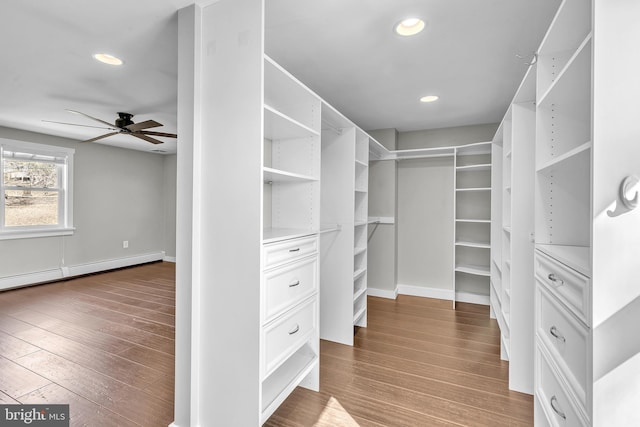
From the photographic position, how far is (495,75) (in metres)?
2.65

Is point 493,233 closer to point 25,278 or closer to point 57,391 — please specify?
point 57,391

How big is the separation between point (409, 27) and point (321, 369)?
8.73 feet

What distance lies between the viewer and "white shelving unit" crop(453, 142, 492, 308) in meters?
4.12

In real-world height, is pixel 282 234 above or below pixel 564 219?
below

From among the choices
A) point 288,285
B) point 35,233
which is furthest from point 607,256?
point 35,233

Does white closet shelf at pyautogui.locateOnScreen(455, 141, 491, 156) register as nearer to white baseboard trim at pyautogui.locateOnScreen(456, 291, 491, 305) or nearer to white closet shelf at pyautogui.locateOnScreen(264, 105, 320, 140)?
white baseboard trim at pyautogui.locateOnScreen(456, 291, 491, 305)

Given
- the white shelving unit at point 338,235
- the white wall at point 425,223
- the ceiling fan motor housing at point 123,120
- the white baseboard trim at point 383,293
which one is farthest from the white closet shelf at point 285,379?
the ceiling fan motor housing at point 123,120

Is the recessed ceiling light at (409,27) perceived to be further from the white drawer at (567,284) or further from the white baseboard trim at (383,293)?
the white baseboard trim at (383,293)

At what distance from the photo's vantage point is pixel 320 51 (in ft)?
7.40

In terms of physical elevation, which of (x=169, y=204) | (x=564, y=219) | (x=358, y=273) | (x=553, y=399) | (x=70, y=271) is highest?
(x=169, y=204)

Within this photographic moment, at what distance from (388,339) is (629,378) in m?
2.37

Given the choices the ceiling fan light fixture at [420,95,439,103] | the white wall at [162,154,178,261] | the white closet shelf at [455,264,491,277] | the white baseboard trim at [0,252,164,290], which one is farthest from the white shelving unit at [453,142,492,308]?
the white baseboard trim at [0,252,164,290]

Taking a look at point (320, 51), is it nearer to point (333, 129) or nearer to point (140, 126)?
point (333, 129)

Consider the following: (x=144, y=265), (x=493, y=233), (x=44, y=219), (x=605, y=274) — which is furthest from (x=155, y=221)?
(x=605, y=274)
